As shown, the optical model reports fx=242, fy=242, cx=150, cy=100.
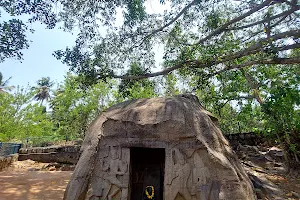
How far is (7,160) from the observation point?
40.2ft

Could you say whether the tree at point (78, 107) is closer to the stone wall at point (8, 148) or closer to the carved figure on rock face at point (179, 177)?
the stone wall at point (8, 148)

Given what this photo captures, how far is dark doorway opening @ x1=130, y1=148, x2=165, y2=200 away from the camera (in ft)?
22.3

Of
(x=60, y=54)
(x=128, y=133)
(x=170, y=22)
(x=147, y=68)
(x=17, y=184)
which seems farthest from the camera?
(x=147, y=68)

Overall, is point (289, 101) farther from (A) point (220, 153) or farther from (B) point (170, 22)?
(B) point (170, 22)

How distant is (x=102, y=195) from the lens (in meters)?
5.48

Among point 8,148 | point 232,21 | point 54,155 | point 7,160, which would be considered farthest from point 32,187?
point 232,21

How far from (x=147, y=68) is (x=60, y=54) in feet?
11.8

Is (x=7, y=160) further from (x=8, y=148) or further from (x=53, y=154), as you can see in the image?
(x=53, y=154)

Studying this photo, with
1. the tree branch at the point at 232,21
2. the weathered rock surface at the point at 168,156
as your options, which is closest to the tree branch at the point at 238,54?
the tree branch at the point at 232,21

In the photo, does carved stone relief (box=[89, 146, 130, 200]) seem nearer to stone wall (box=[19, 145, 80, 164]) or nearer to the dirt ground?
the dirt ground

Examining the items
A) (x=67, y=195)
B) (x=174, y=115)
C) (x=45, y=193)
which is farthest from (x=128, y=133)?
(x=45, y=193)

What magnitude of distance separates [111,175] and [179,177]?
158 centimetres

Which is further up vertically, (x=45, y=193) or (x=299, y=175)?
(x=299, y=175)

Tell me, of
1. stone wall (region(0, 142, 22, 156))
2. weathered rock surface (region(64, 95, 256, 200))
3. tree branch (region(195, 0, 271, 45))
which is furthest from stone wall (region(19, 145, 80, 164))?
tree branch (region(195, 0, 271, 45))
